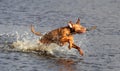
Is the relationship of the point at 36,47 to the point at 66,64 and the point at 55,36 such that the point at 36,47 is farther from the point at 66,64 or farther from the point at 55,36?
the point at 66,64

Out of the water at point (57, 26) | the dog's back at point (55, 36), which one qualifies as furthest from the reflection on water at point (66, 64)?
the dog's back at point (55, 36)

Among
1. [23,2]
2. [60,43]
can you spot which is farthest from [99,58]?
[23,2]

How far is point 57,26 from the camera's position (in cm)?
1819

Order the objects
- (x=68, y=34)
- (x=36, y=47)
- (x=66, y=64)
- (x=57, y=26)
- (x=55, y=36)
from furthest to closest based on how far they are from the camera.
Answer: (x=57, y=26) < (x=36, y=47) < (x=55, y=36) < (x=68, y=34) < (x=66, y=64)

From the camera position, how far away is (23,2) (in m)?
23.6

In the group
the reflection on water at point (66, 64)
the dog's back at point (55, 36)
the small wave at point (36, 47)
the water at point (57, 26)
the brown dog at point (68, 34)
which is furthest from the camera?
the small wave at point (36, 47)

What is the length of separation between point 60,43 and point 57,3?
31.3 feet

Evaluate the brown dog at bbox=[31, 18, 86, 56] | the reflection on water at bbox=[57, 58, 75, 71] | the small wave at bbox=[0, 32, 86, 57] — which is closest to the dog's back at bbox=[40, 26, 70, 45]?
the brown dog at bbox=[31, 18, 86, 56]

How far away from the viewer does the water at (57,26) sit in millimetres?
12727

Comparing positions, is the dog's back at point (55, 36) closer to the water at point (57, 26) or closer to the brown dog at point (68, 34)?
the brown dog at point (68, 34)

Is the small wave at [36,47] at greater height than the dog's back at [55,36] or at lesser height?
lesser

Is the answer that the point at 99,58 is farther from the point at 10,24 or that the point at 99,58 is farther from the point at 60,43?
the point at 10,24

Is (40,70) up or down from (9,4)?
down

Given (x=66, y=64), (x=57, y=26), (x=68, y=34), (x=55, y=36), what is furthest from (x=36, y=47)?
(x=57, y=26)
